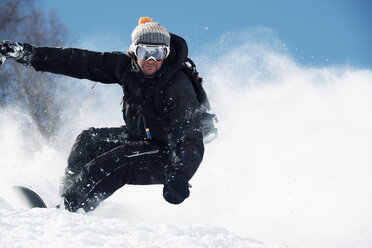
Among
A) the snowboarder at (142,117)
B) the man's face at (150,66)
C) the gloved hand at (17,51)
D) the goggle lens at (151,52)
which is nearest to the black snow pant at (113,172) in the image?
the snowboarder at (142,117)

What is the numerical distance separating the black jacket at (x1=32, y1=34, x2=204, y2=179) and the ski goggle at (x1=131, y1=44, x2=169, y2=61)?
0.08 m

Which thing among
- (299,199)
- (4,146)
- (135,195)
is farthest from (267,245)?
(4,146)

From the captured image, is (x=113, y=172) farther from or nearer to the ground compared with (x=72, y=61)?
nearer to the ground

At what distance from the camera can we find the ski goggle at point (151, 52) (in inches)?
123

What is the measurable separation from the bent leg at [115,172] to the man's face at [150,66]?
0.60 metres

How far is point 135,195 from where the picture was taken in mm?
5168

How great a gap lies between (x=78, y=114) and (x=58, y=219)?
16.7 m

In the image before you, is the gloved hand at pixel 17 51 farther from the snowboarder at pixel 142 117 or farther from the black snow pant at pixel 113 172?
the black snow pant at pixel 113 172

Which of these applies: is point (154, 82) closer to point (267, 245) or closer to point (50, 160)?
point (267, 245)

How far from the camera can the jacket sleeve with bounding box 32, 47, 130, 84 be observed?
138 inches

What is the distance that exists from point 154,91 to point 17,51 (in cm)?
133

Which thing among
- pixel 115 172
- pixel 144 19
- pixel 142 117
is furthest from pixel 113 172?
pixel 144 19

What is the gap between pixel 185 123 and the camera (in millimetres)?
2910

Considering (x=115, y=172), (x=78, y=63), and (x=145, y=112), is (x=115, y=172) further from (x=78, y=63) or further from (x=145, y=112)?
(x=78, y=63)
